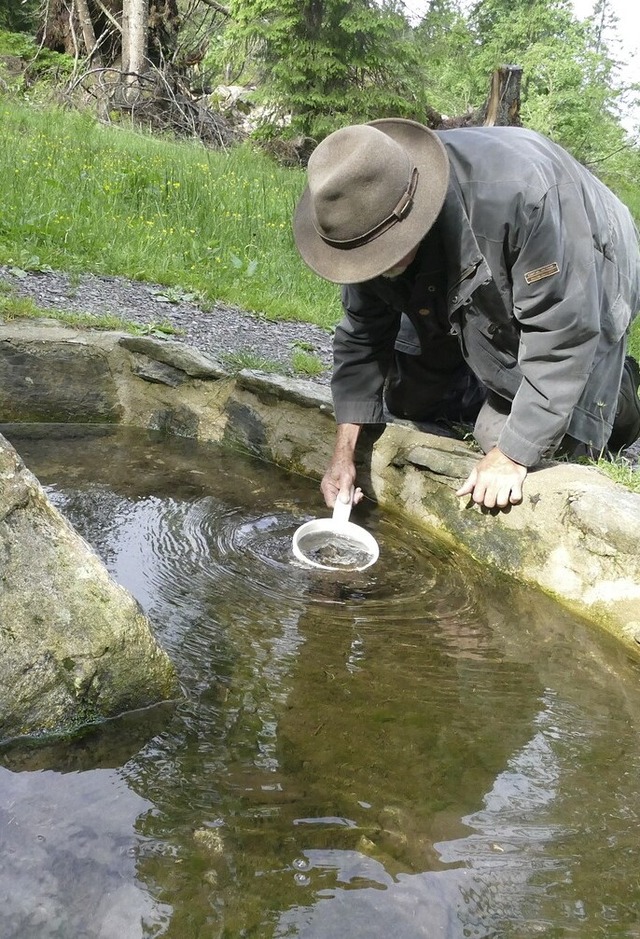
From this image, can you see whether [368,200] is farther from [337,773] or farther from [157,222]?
[157,222]

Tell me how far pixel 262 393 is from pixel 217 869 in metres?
2.52

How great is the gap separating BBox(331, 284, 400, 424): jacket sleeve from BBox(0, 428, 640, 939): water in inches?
24.4

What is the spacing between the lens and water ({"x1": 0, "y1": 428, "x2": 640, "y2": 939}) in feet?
4.92

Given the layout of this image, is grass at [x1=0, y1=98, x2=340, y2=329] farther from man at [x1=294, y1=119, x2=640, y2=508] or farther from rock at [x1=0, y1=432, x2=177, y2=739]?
rock at [x1=0, y1=432, x2=177, y2=739]

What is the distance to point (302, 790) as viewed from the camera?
1785mm

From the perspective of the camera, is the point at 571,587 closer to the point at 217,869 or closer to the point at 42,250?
the point at 217,869

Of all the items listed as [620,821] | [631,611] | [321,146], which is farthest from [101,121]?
[620,821]

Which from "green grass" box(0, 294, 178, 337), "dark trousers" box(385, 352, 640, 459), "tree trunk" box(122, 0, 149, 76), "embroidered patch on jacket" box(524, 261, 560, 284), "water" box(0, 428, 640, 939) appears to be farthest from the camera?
"tree trunk" box(122, 0, 149, 76)

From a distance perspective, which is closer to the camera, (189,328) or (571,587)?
(571,587)

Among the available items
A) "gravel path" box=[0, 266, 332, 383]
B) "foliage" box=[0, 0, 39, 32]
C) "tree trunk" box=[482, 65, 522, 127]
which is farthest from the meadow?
"foliage" box=[0, 0, 39, 32]

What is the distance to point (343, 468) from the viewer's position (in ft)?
10.6

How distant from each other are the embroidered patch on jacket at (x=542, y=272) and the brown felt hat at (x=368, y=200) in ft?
1.45

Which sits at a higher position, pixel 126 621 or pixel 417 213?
pixel 417 213

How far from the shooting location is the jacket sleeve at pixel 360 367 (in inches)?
128
